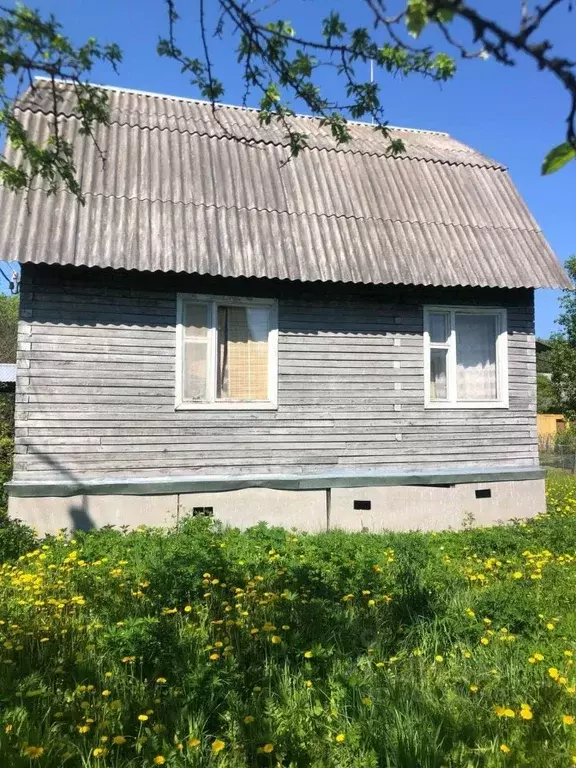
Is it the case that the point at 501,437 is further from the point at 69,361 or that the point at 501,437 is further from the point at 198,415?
the point at 69,361

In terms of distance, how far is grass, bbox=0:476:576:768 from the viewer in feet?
9.91

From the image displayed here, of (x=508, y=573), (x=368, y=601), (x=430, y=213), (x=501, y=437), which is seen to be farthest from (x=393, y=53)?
(x=501, y=437)

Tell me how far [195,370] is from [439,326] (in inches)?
152

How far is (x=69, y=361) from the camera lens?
791 centimetres

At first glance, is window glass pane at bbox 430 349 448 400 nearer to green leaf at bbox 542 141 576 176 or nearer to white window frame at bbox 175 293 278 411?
white window frame at bbox 175 293 278 411

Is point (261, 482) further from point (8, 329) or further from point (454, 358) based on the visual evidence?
point (8, 329)

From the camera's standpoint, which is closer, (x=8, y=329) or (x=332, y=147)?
(x=332, y=147)

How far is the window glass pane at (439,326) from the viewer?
374 inches

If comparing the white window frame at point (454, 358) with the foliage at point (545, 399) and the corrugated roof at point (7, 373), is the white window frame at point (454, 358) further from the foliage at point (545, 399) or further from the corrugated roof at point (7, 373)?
the foliage at point (545, 399)

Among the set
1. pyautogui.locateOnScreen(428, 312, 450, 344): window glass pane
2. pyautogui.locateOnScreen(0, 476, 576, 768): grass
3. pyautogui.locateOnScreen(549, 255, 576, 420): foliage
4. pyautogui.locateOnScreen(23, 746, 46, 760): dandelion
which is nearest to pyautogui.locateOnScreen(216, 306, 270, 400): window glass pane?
pyautogui.locateOnScreen(428, 312, 450, 344): window glass pane

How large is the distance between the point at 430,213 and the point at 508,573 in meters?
5.83

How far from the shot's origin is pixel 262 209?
888 cm

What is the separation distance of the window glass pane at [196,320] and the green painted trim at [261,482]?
1.97 meters

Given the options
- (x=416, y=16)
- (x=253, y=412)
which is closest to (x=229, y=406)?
(x=253, y=412)
